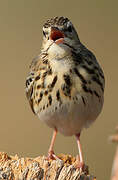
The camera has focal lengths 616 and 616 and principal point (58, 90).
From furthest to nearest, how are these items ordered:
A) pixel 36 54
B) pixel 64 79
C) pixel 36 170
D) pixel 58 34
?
pixel 36 54 < pixel 64 79 < pixel 58 34 < pixel 36 170

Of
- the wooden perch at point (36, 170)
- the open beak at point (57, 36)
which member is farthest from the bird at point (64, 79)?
the wooden perch at point (36, 170)

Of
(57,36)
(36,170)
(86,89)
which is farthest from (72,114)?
(36,170)

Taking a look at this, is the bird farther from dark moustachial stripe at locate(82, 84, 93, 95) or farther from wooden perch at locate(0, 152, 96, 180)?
wooden perch at locate(0, 152, 96, 180)

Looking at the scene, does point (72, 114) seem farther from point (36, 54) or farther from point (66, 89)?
point (36, 54)

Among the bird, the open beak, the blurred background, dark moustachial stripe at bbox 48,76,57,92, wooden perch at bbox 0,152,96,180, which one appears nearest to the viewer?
wooden perch at bbox 0,152,96,180

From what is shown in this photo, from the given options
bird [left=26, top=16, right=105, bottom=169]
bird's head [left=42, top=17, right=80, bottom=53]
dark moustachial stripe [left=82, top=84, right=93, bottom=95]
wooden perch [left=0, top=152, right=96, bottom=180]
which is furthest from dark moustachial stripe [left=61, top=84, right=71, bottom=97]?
wooden perch [left=0, top=152, right=96, bottom=180]
